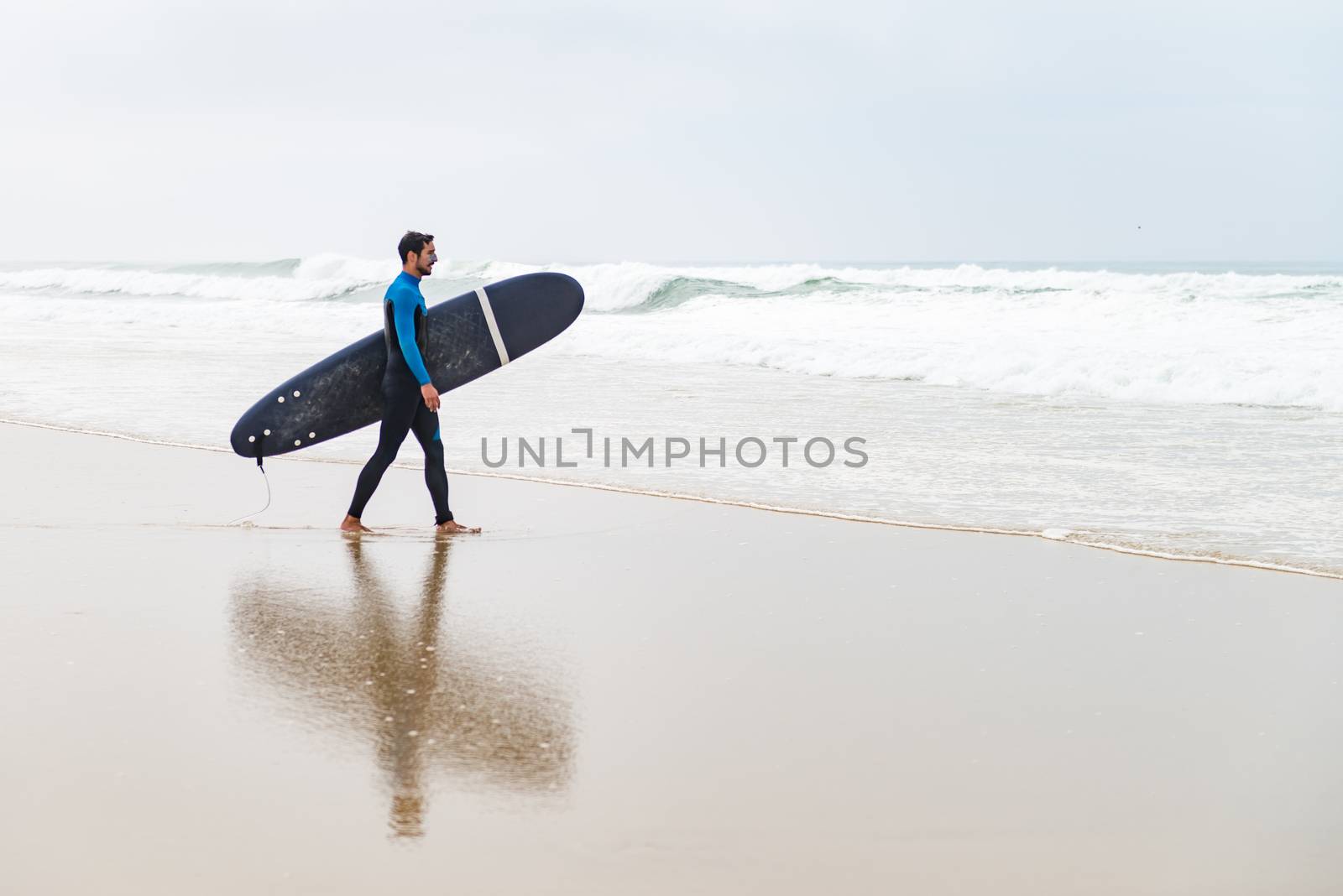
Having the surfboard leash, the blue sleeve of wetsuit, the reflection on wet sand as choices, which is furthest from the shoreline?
the reflection on wet sand

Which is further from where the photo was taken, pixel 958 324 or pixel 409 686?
pixel 958 324

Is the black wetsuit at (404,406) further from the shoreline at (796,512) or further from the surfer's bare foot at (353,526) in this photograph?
the shoreline at (796,512)

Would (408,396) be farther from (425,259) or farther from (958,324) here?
(958,324)

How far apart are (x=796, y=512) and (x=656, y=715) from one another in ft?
10.2

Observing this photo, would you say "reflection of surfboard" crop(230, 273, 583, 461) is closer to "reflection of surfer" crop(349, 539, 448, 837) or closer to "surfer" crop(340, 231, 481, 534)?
"surfer" crop(340, 231, 481, 534)

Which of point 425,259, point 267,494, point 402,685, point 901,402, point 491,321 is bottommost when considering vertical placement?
point 901,402

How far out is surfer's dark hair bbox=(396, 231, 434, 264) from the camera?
5832 mm

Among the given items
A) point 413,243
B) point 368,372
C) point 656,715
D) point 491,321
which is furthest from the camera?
point 491,321

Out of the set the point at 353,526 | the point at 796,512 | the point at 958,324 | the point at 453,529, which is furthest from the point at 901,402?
the point at 958,324

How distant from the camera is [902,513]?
643 centimetres

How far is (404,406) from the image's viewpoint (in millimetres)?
6000

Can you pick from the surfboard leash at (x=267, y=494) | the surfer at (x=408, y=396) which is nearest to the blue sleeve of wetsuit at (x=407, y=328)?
the surfer at (x=408, y=396)

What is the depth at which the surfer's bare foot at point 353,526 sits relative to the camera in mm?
5961

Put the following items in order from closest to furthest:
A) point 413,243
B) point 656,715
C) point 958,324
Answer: point 656,715 → point 413,243 → point 958,324
